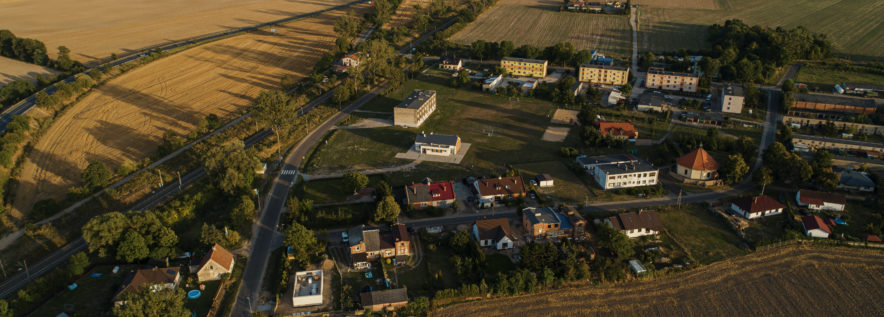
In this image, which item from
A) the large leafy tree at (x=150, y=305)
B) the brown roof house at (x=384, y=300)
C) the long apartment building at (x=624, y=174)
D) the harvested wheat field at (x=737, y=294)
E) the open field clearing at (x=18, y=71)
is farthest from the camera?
the open field clearing at (x=18, y=71)

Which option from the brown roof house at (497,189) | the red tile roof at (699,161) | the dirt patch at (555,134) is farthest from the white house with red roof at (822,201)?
the dirt patch at (555,134)

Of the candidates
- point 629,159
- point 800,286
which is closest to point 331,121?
point 629,159

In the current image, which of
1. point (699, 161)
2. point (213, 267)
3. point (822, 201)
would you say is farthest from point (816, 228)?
point (213, 267)

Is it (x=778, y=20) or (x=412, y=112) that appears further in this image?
(x=778, y=20)

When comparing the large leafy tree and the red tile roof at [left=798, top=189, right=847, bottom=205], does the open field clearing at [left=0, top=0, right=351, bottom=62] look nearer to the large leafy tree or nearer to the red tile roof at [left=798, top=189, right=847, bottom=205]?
the large leafy tree

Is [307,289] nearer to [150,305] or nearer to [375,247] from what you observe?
[375,247]

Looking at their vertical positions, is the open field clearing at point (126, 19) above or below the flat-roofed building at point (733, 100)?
above

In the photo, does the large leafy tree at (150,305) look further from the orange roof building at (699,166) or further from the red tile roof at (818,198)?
the red tile roof at (818,198)
